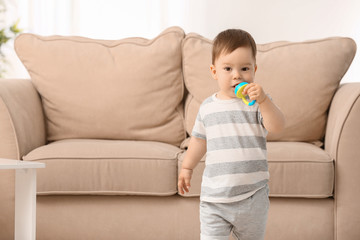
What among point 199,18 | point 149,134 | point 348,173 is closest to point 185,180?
point 348,173

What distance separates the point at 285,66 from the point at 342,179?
644mm

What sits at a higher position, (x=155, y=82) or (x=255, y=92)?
(x=255, y=92)

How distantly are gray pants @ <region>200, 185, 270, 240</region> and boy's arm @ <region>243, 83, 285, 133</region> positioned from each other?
183 millimetres

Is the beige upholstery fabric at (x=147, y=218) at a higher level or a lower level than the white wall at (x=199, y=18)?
lower

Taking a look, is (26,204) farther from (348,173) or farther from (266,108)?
(348,173)

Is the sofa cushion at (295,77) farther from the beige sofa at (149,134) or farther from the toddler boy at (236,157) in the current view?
the toddler boy at (236,157)

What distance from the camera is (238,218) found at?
4.05ft

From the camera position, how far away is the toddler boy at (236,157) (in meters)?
1.24

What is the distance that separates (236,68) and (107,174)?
83cm

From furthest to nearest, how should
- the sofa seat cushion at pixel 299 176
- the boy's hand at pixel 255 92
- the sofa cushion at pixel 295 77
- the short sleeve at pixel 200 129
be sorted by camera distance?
the sofa cushion at pixel 295 77 → the sofa seat cushion at pixel 299 176 → the short sleeve at pixel 200 129 → the boy's hand at pixel 255 92

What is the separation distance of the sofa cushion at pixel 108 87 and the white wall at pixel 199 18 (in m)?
1.15

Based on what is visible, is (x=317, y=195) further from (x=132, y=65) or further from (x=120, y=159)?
(x=132, y=65)

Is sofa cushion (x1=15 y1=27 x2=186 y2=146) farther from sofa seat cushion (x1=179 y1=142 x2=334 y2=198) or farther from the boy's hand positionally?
the boy's hand

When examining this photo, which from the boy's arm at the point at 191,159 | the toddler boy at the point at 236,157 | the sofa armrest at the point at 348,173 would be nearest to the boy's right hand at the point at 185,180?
the boy's arm at the point at 191,159
